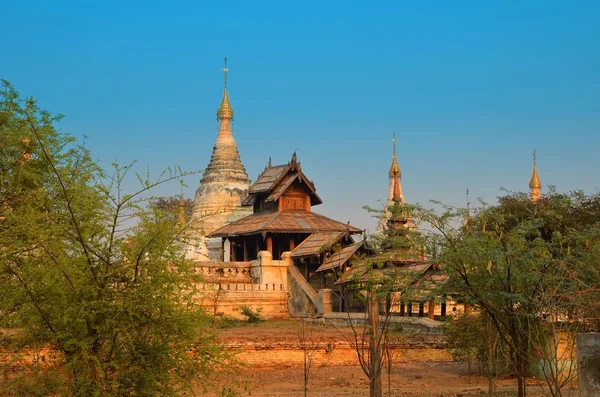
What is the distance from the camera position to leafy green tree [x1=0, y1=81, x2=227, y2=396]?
12.4m

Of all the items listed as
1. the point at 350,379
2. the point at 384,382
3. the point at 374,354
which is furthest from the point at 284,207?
the point at 374,354

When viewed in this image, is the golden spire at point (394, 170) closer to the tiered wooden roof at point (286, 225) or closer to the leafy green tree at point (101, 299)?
the tiered wooden roof at point (286, 225)

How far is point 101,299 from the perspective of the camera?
12.5 meters

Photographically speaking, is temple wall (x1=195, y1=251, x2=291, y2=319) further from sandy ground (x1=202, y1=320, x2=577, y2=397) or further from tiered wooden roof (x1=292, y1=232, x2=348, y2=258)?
sandy ground (x1=202, y1=320, x2=577, y2=397)

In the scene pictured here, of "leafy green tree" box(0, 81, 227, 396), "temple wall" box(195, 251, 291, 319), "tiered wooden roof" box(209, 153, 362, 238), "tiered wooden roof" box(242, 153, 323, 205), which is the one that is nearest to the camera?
"leafy green tree" box(0, 81, 227, 396)

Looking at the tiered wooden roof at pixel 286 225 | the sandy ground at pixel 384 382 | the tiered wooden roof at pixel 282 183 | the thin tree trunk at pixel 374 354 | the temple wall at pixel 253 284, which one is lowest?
the sandy ground at pixel 384 382

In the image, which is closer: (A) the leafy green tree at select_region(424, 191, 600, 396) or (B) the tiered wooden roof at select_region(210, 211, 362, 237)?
(A) the leafy green tree at select_region(424, 191, 600, 396)

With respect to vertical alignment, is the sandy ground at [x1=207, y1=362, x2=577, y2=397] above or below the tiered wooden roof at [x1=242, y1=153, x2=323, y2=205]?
below

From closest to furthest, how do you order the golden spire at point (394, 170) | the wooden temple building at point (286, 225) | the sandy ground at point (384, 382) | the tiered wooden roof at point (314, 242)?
1. the sandy ground at point (384, 382)
2. the tiered wooden roof at point (314, 242)
3. the wooden temple building at point (286, 225)
4. the golden spire at point (394, 170)

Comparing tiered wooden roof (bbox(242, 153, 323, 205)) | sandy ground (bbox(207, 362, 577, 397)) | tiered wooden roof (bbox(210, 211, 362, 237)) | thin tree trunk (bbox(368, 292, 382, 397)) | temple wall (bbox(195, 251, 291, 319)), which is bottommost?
sandy ground (bbox(207, 362, 577, 397))

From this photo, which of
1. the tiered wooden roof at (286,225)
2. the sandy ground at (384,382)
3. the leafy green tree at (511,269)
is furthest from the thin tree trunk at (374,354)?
the tiered wooden roof at (286,225)

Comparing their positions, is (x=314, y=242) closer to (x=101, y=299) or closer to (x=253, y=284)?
(x=253, y=284)

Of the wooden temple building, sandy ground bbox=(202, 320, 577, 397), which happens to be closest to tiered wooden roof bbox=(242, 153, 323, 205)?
the wooden temple building

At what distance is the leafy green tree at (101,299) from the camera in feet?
40.7
